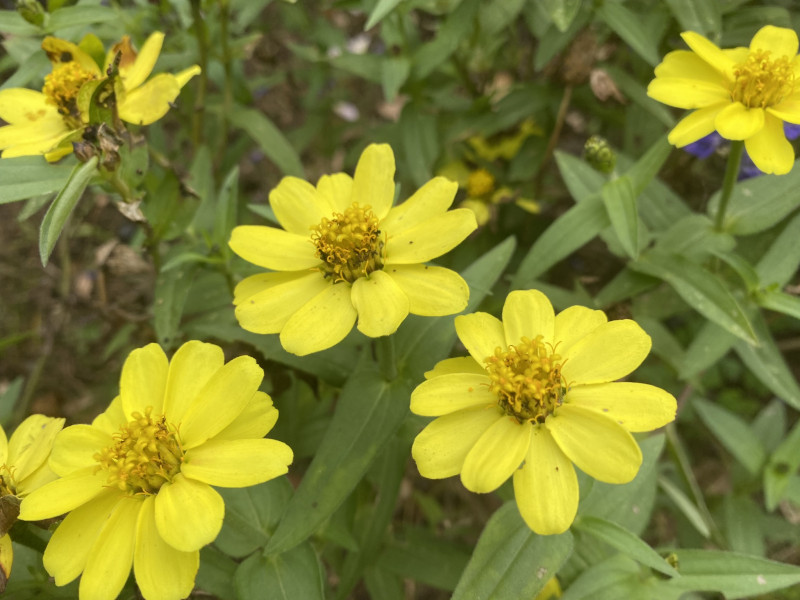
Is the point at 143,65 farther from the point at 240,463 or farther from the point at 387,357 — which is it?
the point at 240,463

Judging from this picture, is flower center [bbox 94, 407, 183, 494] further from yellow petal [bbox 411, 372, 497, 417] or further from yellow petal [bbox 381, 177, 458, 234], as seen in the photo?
yellow petal [bbox 381, 177, 458, 234]

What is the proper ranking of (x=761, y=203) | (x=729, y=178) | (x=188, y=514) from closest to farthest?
1. (x=188, y=514)
2. (x=729, y=178)
3. (x=761, y=203)

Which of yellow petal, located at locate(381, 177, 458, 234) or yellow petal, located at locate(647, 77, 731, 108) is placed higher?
yellow petal, located at locate(647, 77, 731, 108)

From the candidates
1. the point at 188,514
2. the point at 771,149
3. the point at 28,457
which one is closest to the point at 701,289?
the point at 771,149

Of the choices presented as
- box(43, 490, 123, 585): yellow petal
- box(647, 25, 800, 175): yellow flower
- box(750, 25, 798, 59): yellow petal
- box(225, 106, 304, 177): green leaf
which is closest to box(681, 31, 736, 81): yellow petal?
box(647, 25, 800, 175): yellow flower

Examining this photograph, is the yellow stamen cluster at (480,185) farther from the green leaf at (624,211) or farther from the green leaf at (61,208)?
the green leaf at (61,208)
